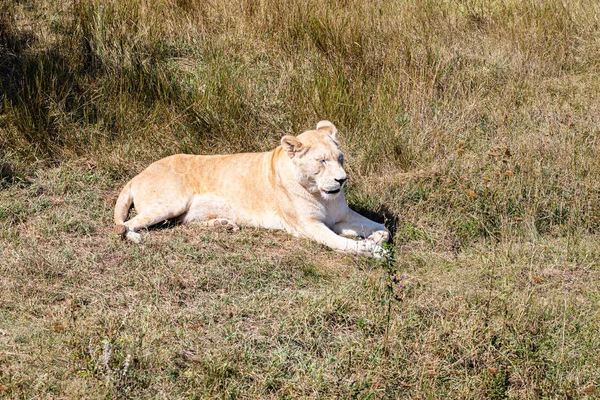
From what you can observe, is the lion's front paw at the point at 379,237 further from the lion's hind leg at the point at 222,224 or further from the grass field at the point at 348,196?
the lion's hind leg at the point at 222,224

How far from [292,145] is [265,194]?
63 cm

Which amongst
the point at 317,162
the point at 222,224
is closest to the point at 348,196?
the point at 317,162

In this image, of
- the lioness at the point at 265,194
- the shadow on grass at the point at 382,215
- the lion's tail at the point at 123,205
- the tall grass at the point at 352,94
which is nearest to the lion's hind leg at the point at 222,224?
the lioness at the point at 265,194

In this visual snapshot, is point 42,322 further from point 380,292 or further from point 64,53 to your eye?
point 64,53

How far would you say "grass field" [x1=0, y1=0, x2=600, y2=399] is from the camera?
13.4 ft

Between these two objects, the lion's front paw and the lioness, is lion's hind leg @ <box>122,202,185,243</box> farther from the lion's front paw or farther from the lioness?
the lion's front paw

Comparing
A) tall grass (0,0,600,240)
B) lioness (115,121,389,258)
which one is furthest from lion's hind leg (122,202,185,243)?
tall grass (0,0,600,240)

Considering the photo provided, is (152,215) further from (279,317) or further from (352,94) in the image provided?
(352,94)

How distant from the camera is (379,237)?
5.77 meters

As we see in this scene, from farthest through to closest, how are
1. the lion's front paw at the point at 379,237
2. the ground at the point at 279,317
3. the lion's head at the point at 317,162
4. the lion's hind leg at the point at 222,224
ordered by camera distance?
the lion's hind leg at the point at 222,224, the lion's front paw at the point at 379,237, the lion's head at the point at 317,162, the ground at the point at 279,317

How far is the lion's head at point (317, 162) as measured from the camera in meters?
5.57

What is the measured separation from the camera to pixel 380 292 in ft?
15.5

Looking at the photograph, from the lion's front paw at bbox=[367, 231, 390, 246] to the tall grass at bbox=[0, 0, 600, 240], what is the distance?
12.4 inches

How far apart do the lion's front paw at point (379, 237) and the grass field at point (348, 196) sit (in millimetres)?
127
